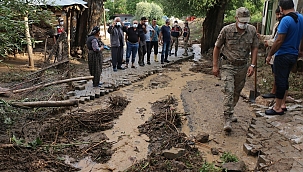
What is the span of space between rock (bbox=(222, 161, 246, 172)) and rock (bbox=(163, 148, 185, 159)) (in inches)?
23.9

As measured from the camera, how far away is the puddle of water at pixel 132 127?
13.3 feet

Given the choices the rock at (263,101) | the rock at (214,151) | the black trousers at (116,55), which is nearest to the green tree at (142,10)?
the black trousers at (116,55)

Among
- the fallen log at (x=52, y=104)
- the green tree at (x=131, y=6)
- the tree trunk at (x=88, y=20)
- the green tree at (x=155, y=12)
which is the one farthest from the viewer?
the green tree at (x=131, y=6)

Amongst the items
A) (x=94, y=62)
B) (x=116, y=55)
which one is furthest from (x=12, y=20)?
(x=116, y=55)

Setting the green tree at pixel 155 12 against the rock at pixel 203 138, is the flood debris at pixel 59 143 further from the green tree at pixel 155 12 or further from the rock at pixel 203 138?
the green tree at pixel 155 12

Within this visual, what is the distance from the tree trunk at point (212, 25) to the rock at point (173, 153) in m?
11.4

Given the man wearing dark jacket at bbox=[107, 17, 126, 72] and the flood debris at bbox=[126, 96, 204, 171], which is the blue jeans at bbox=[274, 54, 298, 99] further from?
the man wearing dark jacket at bbox=[107, 17, 126, 72]

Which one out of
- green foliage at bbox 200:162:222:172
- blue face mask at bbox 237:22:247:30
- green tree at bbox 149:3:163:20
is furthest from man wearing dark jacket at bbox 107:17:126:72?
green tree at bbox 149:3:163:20

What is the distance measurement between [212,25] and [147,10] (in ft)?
59.2

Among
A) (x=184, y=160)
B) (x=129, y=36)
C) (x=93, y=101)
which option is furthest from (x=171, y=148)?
(x=129, y=36)

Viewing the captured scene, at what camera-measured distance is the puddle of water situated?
13.3 ft

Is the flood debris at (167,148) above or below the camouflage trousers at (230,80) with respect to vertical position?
below

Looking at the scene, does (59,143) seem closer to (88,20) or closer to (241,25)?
(241,25)

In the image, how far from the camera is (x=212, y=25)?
14.8 metres
